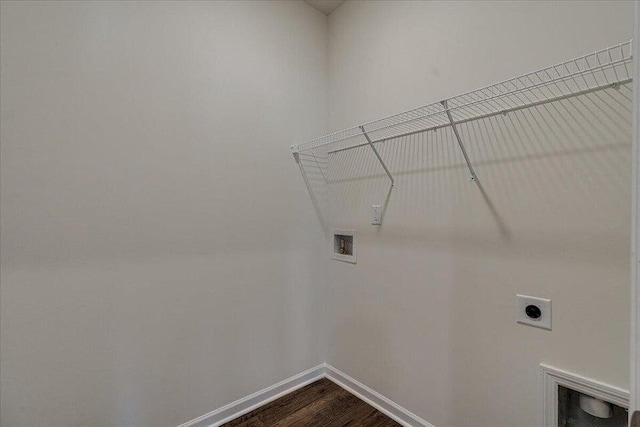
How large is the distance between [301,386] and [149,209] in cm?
150

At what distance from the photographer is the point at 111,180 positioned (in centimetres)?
134

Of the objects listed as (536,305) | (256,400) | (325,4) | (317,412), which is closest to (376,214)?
(536,305)

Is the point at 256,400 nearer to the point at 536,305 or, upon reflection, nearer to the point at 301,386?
the point at 301,386

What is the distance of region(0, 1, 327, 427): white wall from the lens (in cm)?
118

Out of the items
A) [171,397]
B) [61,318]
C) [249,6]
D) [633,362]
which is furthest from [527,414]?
[249,6]

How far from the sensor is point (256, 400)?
1812mm

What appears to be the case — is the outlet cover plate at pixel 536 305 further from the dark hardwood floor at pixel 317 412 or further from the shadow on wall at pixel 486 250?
the dark hardwood floor at pixel 317 412

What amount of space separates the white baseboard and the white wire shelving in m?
1.33

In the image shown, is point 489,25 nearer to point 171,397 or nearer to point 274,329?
point 274,329

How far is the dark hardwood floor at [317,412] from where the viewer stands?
66.1 inches

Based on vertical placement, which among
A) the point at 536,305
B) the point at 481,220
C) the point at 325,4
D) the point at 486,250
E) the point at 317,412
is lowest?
the point at 317,412

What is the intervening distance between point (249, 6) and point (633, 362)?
2.23 metres

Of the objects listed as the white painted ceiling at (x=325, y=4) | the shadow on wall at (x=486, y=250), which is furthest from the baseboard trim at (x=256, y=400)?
the white painted ceiling at (x=325, y=4)

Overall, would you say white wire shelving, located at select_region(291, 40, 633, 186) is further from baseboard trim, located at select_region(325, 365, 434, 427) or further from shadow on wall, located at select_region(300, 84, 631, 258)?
baseboard trim, located at select_region(325, 365, 434, 427)
